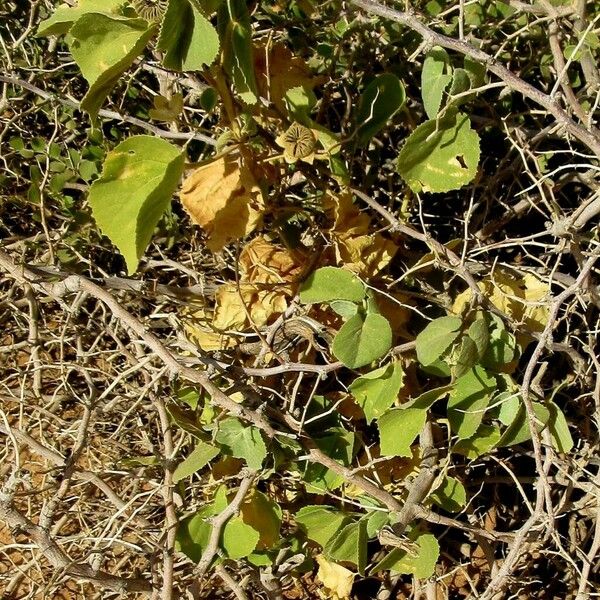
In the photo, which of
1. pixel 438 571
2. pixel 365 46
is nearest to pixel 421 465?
pixel 438 571

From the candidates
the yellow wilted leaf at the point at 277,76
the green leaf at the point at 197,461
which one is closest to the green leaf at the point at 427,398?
the green leaf at the point at 197,461

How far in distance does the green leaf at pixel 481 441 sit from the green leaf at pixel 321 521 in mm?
155

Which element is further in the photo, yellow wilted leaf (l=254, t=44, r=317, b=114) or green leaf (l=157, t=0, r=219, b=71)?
yellow wilted leaf (l=254, t=44, r=317, b=114)

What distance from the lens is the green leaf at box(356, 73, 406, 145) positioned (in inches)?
35.3

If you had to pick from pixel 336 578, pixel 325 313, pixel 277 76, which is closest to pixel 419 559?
pixel 336 578

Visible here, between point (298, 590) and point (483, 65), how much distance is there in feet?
2.65

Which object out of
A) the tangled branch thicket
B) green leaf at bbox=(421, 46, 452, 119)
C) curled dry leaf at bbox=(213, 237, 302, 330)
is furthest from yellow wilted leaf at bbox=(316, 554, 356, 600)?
green leaf at bbox=(421, 46, 452, 119)

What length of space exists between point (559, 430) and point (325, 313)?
0.29m

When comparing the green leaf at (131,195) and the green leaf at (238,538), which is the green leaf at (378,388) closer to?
the green leaf at (238,538)

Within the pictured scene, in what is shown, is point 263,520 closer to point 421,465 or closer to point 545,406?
point 421,465

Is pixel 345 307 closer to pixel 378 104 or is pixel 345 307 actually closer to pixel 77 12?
pixel 378 104

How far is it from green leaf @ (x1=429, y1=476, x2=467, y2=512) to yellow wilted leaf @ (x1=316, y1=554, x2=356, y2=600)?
6.7 inches

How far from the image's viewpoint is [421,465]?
3.20ft

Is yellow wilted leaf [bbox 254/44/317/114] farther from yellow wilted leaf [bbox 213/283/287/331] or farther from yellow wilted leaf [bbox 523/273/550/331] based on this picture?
yellow wilted leaf [bbox 523/273/550/331]
